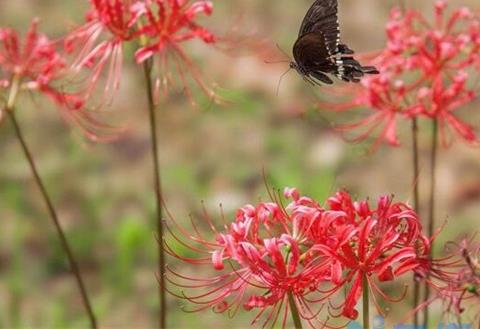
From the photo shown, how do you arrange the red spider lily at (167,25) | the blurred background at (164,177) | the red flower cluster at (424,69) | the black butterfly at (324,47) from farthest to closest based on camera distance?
the blurred background at (164,177)
the red flower cluster at (424,69)
the red spider lily at (167,25)
the black butterfly at (324,47)

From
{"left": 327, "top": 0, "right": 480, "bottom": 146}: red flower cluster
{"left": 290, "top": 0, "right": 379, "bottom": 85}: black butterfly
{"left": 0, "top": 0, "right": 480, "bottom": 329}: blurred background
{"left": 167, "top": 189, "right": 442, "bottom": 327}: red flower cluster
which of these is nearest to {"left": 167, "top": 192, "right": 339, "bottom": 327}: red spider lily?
{"left": 167, "top": 189, "right": 442, "bottom": 327}: red flower cluster

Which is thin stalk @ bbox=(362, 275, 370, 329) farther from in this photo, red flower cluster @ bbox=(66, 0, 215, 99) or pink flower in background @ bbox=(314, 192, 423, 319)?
red flower cluster @ bbox=(66, 0, 215, 99)

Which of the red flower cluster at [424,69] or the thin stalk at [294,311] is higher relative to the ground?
the red flower cluster at [424,69]

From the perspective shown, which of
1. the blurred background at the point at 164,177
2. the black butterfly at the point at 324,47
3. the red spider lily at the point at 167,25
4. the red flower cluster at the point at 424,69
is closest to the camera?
the black butterfly at the point at 324,47

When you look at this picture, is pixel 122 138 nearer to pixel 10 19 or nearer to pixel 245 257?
pixel 10 19

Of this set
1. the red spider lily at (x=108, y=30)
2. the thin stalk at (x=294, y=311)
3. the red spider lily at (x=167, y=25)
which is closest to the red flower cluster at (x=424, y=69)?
the red spider lily at (x=167, y=25)

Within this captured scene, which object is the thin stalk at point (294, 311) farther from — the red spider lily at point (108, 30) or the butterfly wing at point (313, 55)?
the red spider lily at point (108, 30)
